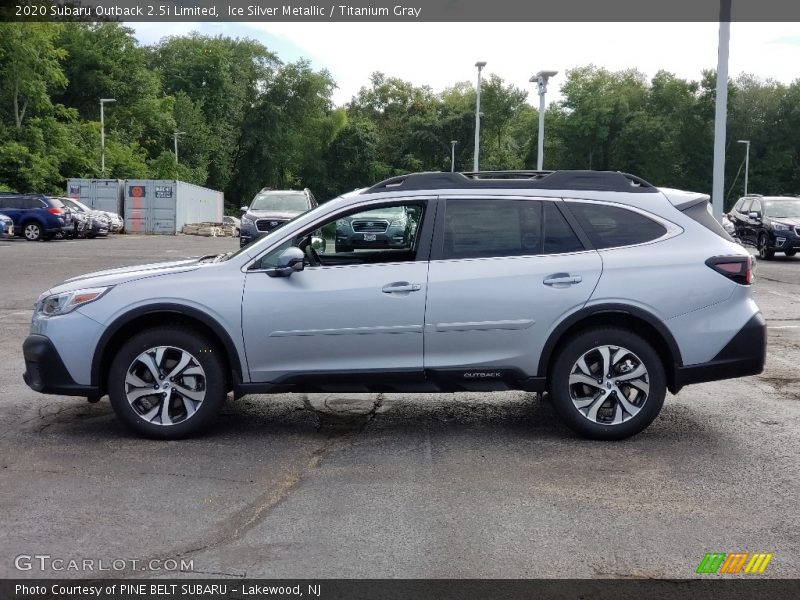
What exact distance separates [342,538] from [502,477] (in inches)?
53.7

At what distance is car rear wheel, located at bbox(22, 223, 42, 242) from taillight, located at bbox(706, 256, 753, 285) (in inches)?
1369

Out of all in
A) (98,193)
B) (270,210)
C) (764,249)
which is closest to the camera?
(270,210)

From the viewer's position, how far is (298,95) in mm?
89688

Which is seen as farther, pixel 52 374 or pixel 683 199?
pixel 683 199

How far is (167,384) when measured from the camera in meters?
6.32

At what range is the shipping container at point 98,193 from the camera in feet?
164

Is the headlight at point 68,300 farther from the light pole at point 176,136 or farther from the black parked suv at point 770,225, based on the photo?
the light pole at point 176,136

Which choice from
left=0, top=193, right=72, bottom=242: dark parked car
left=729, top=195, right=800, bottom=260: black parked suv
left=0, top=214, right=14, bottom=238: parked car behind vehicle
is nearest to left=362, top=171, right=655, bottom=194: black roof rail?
left=729, top=195, right=800, bottom=260: black parked suv

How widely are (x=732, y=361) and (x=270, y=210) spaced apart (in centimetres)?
1975

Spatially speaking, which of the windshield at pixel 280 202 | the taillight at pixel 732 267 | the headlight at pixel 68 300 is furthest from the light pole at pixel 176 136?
the taillight at pixel 732 267

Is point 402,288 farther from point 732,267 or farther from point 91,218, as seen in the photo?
point 91,218

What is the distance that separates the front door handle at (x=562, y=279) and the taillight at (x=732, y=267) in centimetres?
87

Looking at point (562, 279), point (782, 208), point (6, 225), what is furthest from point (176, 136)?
point (562, 279)

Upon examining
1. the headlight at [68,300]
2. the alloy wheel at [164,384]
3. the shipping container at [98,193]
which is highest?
the shipping container at [98,193]
